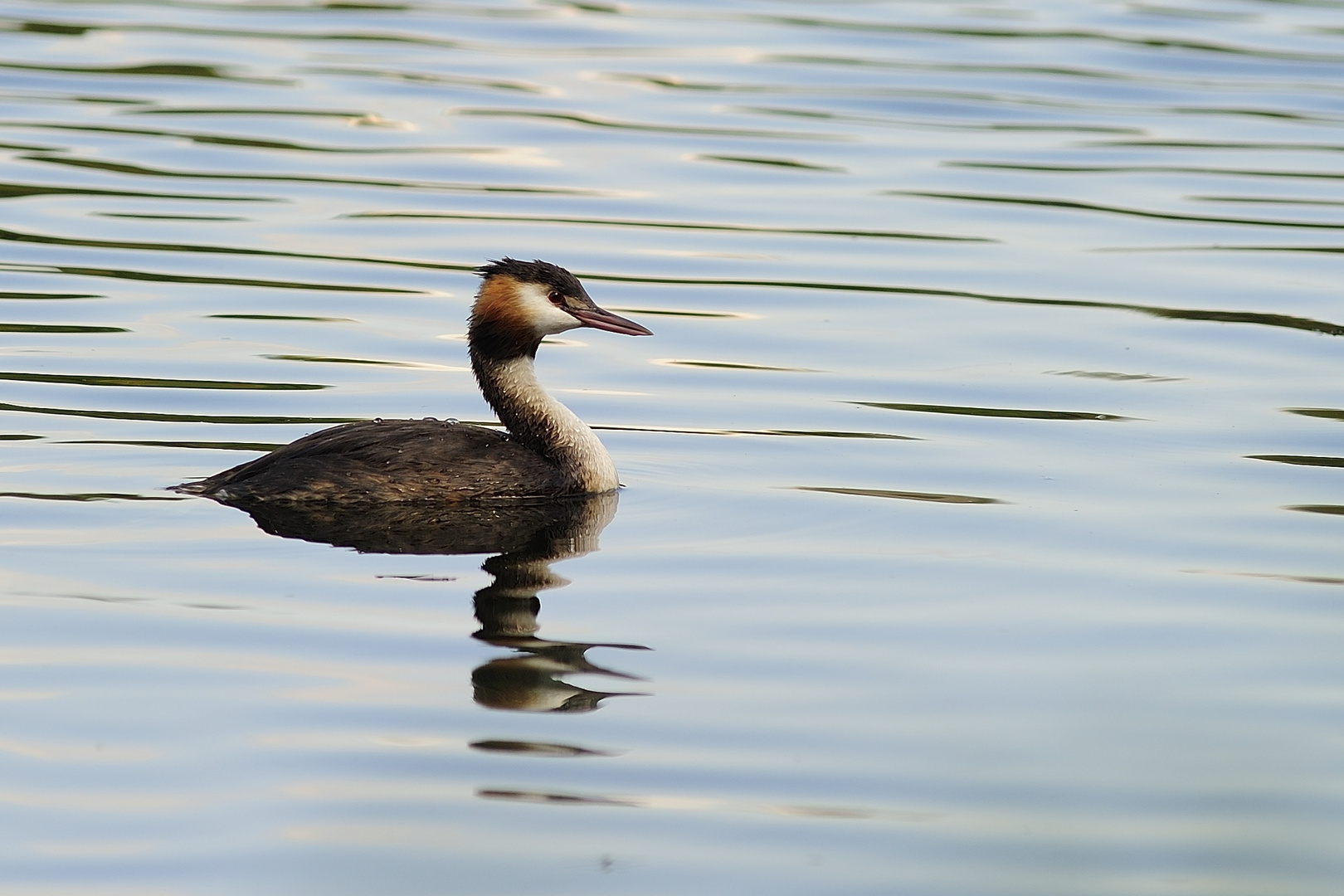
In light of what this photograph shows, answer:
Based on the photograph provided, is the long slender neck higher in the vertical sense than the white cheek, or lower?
lower

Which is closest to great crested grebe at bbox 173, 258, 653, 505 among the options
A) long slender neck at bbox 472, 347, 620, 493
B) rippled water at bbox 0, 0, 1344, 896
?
long slender neck at bbox 472, 347, 620, 493

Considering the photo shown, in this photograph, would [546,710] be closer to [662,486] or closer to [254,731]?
[254,731]

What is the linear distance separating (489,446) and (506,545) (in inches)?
36.0

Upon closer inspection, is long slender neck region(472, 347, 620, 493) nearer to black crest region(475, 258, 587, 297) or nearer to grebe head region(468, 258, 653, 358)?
grebe head region(468, 258, 653, 358)

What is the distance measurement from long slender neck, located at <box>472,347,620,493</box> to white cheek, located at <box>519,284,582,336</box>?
160mm

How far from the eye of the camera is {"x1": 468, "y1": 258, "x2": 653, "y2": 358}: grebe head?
937 centimetres

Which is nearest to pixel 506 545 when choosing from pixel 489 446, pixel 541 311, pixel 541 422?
pixel 489 446

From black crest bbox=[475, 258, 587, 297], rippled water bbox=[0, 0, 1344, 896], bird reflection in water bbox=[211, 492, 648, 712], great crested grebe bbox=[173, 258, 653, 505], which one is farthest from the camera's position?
black crest bbox=[475, 258, 587, 297]

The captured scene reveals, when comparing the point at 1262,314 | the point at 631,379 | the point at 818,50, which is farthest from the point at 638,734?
the point at 818,50

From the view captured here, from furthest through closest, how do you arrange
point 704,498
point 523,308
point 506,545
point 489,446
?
1. point 523,308
2. point 489,446
3. point 704,498
4. point 506,545

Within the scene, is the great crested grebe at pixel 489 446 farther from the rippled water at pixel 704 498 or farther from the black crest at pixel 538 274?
the rippled water at pixel 704 498

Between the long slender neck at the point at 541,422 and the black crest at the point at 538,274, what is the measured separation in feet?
1.07

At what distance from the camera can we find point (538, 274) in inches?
368

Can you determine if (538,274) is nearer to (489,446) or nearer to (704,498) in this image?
(489,446)
